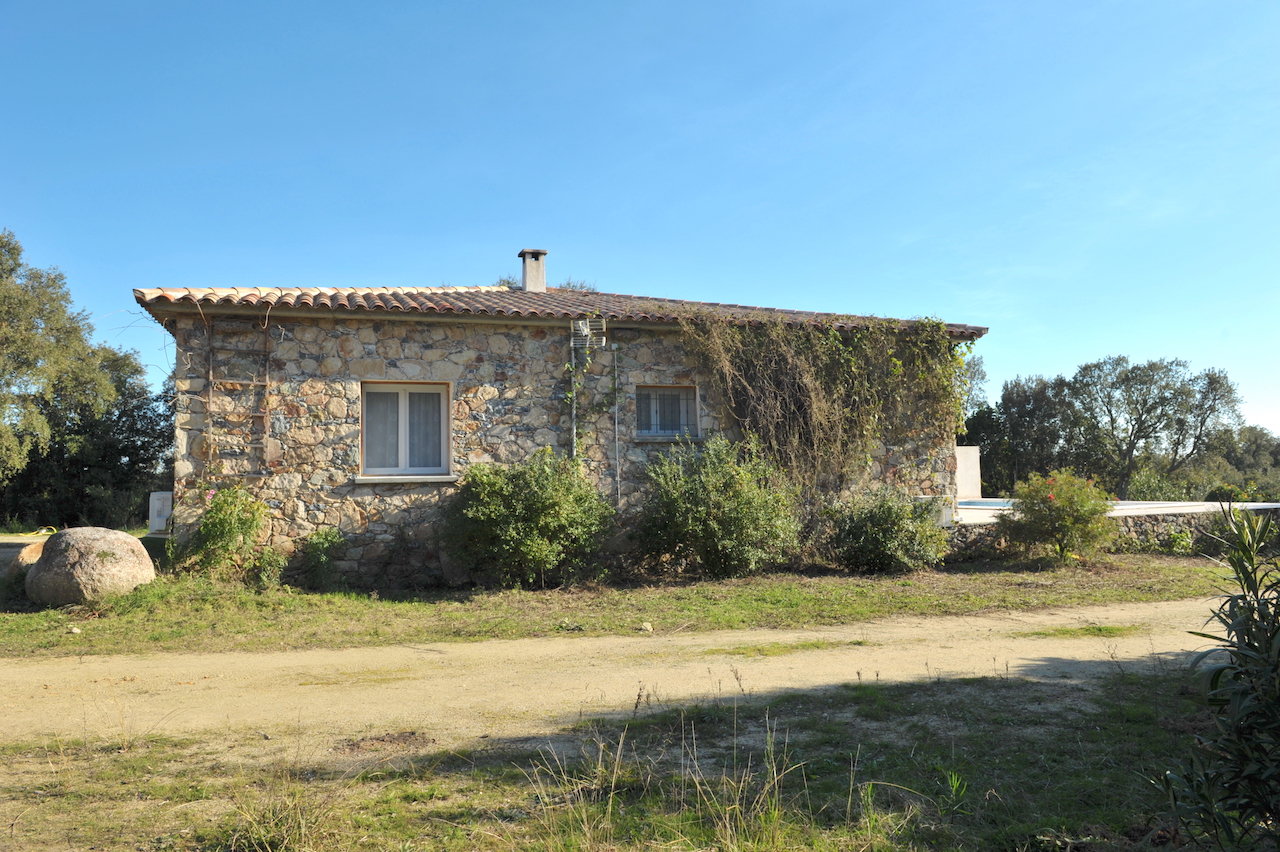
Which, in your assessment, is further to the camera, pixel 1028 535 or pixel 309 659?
pixel 1028 535

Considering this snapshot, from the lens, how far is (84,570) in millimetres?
8539

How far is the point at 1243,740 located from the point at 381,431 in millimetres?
9864

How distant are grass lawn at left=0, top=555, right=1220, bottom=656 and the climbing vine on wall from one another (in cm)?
212

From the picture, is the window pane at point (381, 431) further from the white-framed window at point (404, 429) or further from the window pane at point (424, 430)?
the window pane at point (424, 430)

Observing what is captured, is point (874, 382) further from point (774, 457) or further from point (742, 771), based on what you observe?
point (742, 771)

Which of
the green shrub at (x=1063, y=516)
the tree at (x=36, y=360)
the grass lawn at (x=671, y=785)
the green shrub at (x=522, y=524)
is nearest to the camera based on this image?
the grass lawn at (x=671, y=785)

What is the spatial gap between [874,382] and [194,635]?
960cm

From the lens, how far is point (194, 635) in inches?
296

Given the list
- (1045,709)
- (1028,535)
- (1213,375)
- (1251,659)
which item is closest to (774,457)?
(1028,535)

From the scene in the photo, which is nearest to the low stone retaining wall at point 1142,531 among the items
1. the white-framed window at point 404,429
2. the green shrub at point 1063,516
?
the green shrub at point 1063,516

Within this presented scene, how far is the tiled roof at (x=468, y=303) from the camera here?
977 cm

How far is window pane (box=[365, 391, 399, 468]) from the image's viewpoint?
10695 millimetres

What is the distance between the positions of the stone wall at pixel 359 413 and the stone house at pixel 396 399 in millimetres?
18

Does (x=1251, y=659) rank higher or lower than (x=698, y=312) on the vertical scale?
lower
